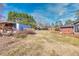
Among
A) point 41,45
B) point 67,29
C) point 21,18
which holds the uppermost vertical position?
point 21,18

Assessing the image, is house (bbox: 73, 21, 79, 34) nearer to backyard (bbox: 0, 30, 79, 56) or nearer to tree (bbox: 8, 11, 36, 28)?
backyard (bbox: 0, 30, 79, 56)

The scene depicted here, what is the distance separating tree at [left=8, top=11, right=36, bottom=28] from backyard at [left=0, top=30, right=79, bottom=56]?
0.12 metres

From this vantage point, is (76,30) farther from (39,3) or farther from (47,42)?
(39,3)

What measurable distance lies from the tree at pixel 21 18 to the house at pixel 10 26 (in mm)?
39

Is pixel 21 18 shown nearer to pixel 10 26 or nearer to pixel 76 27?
pixel 10 26

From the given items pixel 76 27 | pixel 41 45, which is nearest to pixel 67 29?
pixel 76 27

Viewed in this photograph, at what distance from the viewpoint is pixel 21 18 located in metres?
2.11

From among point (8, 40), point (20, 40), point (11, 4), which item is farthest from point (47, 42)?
point (11, 4)

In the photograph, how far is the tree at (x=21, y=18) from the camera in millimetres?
2070

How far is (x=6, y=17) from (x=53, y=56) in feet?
2.16

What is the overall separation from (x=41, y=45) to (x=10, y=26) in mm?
394

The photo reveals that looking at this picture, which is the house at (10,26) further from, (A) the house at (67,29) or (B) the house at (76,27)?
(B) the house at (76,27)

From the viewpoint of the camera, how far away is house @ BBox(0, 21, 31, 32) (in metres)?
2.07

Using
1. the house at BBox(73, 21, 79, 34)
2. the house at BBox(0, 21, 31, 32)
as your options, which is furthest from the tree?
the house at BBox(73, 21, 79, 34)
